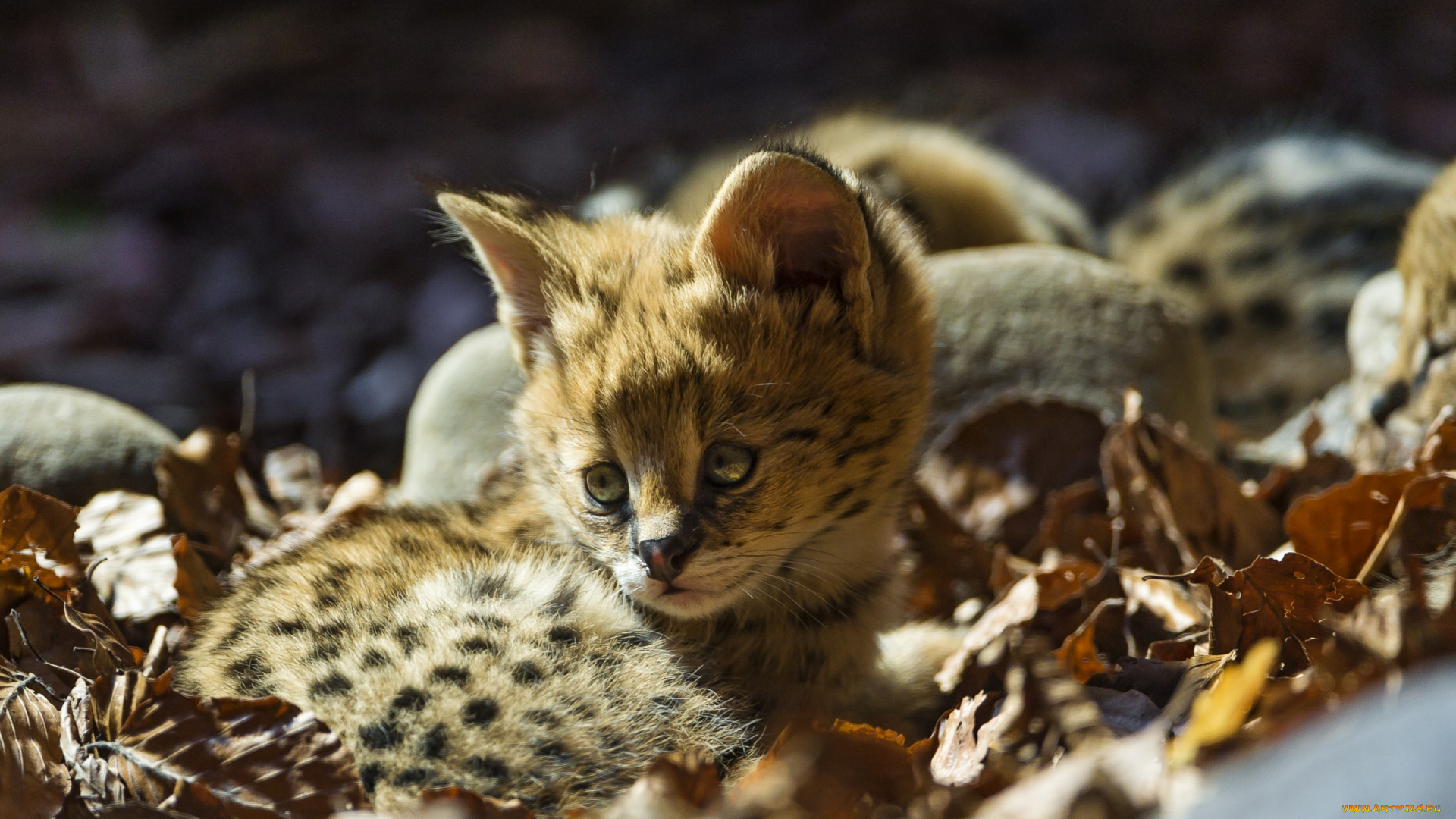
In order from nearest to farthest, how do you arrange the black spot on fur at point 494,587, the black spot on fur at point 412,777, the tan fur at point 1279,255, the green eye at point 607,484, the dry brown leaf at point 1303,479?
the black spot on fur at point 412,777 → the black spot on fur at point 494,587 → the green eye at point 607,484 → the dry brown leaf at point 1303,479 → the tan fur at point 1279,255

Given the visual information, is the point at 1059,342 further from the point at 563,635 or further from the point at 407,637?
the point at 407,637

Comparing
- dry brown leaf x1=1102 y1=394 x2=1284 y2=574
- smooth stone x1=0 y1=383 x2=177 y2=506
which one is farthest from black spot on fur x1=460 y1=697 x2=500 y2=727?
smooth stone x1=0 y1=383 x2=177 y2=506

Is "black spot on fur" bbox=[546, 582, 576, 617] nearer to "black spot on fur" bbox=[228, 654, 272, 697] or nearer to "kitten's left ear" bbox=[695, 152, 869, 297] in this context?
"black spot on fur" bbox=[228, 654, 272, 697]

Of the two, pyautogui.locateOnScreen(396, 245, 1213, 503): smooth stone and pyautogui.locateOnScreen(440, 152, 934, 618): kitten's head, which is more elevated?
pyautogui.locateOnScreen(440, 152, 934, 618): kitten's head

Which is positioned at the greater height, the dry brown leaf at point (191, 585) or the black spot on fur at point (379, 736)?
the black spot on fur at point (379, 736)

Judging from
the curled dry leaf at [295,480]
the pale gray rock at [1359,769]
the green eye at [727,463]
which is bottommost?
the curled dry leaf at [295,480]

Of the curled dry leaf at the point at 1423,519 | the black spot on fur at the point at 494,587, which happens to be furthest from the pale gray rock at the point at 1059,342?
the black spot on fur at the point at 494,587

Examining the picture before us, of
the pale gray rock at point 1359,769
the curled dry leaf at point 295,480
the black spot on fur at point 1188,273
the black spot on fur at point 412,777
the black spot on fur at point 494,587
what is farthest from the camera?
the black spot on fur at point 1188,273

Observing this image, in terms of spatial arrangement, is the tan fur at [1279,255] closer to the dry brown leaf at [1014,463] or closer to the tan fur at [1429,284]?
the tan fur at [1429,284]
